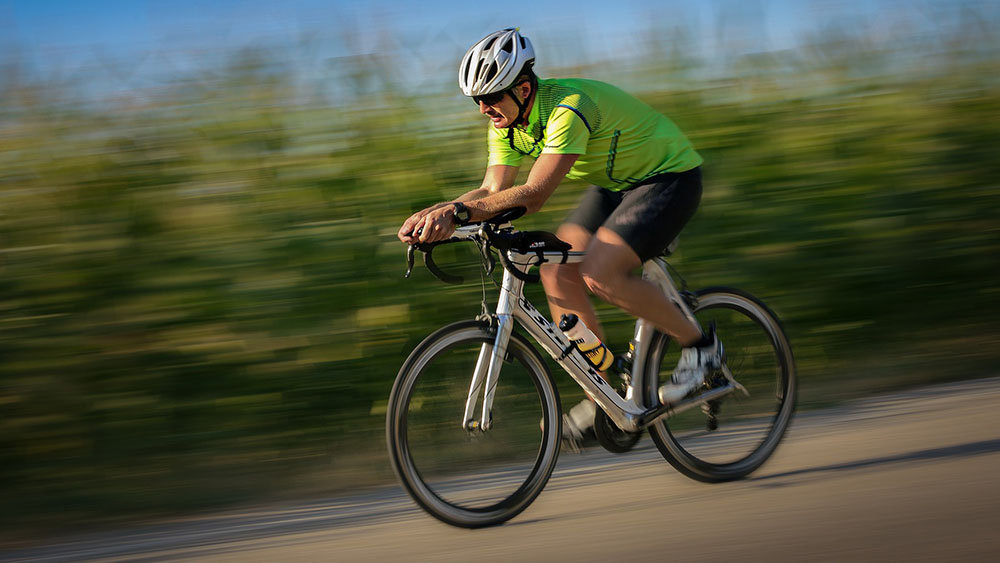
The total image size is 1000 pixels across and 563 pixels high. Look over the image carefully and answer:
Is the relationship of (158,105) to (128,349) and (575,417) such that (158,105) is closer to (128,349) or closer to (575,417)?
(128,349)

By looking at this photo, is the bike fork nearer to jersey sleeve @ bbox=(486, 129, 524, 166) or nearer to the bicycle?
the bicycle

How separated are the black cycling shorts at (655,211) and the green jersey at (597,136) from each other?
56 millimetres

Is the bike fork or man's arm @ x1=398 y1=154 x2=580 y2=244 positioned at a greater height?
man's arm @ x1=398 y1=154 x2=580 y2=244

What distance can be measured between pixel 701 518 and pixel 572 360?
814mm

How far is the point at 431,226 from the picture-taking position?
3.84 m

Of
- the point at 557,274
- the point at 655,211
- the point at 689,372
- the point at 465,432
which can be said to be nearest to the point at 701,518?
the point at 689,372

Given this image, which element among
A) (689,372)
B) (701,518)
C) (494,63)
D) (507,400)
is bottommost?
(701,518)

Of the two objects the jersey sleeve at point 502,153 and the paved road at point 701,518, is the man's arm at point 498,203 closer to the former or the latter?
the jersey sleeve at point 502,153

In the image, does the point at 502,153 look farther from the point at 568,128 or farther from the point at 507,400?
the point at 507,400

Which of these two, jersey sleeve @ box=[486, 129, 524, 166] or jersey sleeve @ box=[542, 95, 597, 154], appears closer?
jersey sleeve @ box=[542, 95, 597, 154]

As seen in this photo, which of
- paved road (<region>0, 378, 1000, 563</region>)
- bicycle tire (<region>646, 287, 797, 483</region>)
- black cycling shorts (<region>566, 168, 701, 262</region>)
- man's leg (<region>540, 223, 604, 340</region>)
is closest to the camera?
paved road (<region>0, 378, 1000, 563</region>)

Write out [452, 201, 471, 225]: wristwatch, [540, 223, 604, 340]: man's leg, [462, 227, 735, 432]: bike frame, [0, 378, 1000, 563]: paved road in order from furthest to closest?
[540, 223, 604, 340]: man's leg, [462, 227, 735, 432]: bike frame, [452, 201, 471, 225]: wristwatch, [0, 378, 1000, 563]: paved road

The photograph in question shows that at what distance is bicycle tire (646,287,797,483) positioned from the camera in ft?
15.7

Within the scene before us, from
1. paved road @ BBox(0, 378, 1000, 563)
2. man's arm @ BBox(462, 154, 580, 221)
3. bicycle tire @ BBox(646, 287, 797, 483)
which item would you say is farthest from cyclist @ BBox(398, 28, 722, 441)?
paved road @ BBox(0, 378, 1000, 563)
